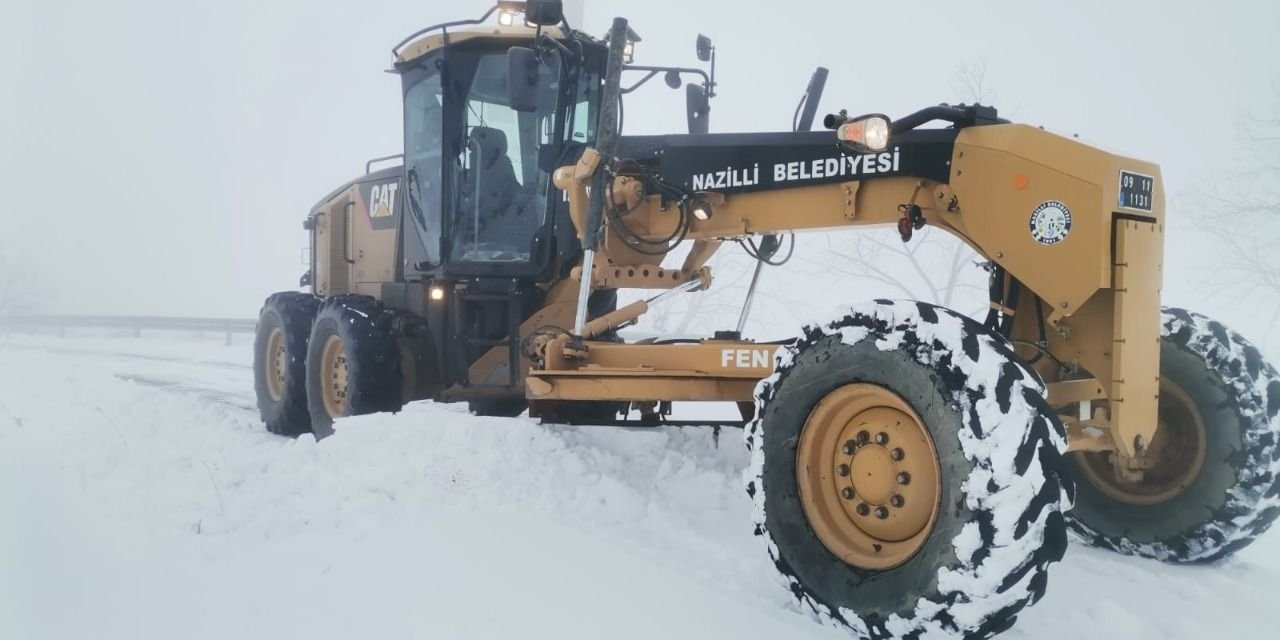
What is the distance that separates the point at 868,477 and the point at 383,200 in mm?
6094

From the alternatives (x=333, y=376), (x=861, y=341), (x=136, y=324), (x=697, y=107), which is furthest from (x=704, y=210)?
(x=136, y=324)

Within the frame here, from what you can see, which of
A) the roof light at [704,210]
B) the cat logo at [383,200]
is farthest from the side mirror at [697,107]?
the cat logo at [383,200]

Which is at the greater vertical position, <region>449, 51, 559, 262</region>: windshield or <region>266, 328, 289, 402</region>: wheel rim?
<region>449, 51, 559, 262</region>: windshield

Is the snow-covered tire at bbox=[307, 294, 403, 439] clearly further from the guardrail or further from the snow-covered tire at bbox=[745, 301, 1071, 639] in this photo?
the guardrail

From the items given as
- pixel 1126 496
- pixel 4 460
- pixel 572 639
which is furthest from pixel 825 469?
pixel 4 460

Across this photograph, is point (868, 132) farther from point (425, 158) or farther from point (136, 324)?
point (136, 324)

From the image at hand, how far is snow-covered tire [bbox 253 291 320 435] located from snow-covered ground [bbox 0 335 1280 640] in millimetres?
1626

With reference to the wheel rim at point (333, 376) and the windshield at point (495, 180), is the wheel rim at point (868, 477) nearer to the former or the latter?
the windshield at point (495, 180)

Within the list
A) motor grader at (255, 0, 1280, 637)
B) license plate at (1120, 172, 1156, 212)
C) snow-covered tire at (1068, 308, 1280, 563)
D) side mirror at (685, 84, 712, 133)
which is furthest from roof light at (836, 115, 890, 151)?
side mirror at (685, 84, 712, 133)

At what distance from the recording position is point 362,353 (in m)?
6.73

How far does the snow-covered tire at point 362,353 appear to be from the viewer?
6.70 meters

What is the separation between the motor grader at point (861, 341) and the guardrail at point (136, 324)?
1499 cm

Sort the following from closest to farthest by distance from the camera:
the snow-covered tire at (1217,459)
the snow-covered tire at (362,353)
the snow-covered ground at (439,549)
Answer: the snow-covered ground at (439,549) < the snow-covered tire at (1217,459) < the snow-covered tire at (362,353)

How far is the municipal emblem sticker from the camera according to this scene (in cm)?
342
